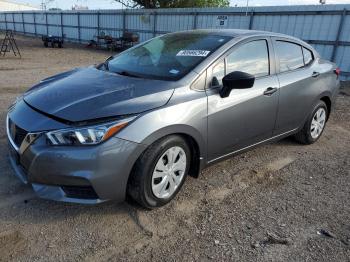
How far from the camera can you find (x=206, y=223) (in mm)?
2984

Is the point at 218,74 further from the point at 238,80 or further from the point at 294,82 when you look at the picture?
the point at 294,82

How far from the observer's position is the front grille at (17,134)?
2794 millimetres

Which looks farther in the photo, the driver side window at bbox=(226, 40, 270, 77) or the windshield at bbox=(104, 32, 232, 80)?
the driver side window at bbox=(226, 40, 270, 77)

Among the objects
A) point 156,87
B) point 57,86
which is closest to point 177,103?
point 156,87

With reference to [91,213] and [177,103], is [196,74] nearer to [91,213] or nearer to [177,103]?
[177,103]

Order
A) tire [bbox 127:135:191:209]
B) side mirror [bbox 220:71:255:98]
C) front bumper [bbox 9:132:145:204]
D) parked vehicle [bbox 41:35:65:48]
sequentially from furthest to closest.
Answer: parked vehicle [bbox 41:35:65:48], side mirror [bbox 220:71:255:98], tire [bbox 127:135:191:209], front bumper [bbox 9:132:145:204]

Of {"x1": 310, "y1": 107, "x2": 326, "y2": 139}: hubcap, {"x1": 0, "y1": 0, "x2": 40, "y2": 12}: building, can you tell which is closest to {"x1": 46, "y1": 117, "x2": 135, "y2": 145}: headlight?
{"x1": 310, "y1": 107, "x2": 326, "y2": 139}: hubcap

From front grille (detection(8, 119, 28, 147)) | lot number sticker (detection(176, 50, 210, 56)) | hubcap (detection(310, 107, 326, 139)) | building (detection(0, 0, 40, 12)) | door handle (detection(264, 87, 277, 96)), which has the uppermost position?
lot number sticker (detection(176, 50, 210, 56))

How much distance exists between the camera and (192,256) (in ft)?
8.41

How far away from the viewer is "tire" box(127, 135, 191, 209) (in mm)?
2822

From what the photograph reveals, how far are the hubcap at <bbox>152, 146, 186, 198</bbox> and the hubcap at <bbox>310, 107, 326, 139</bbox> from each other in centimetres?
265

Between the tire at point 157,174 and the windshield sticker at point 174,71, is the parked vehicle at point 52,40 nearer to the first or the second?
the windshield sticker at point 174,71

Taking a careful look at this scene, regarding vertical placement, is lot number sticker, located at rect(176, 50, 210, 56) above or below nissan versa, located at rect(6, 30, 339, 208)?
above

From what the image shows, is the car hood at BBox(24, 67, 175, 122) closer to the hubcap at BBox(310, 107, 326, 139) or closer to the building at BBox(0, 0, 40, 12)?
the hubcap at BBox(310, 107, 326, 139)
